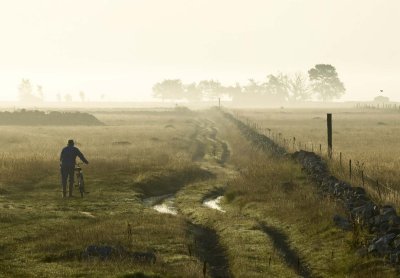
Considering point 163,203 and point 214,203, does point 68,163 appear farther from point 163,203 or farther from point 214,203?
point 214,203

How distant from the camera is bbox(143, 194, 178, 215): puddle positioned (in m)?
24.4

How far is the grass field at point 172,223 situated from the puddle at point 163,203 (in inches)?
6.2

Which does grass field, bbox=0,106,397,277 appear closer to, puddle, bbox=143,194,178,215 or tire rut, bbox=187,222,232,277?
tire rut, bbox=187,222,232,277

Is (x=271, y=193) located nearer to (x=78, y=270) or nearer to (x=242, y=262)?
(x=242, y=262)

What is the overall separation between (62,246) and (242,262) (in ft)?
18.7

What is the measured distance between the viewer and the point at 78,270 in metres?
14.1

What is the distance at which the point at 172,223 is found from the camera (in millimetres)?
20344

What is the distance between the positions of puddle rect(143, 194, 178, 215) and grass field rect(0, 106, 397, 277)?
0.16m

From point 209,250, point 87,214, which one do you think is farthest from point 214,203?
point 209,250

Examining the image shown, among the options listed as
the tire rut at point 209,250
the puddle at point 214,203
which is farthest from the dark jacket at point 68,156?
the tire rut at point 209,250

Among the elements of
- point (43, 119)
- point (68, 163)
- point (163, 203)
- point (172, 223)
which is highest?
point (43, 119)

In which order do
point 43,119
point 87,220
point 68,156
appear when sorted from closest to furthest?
1. point 87,220
2. point 68,156
3. point 43,119

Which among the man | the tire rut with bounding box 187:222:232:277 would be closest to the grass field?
the tire rut with bounding box 187:222:232:277

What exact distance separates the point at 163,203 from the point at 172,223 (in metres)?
6.02
